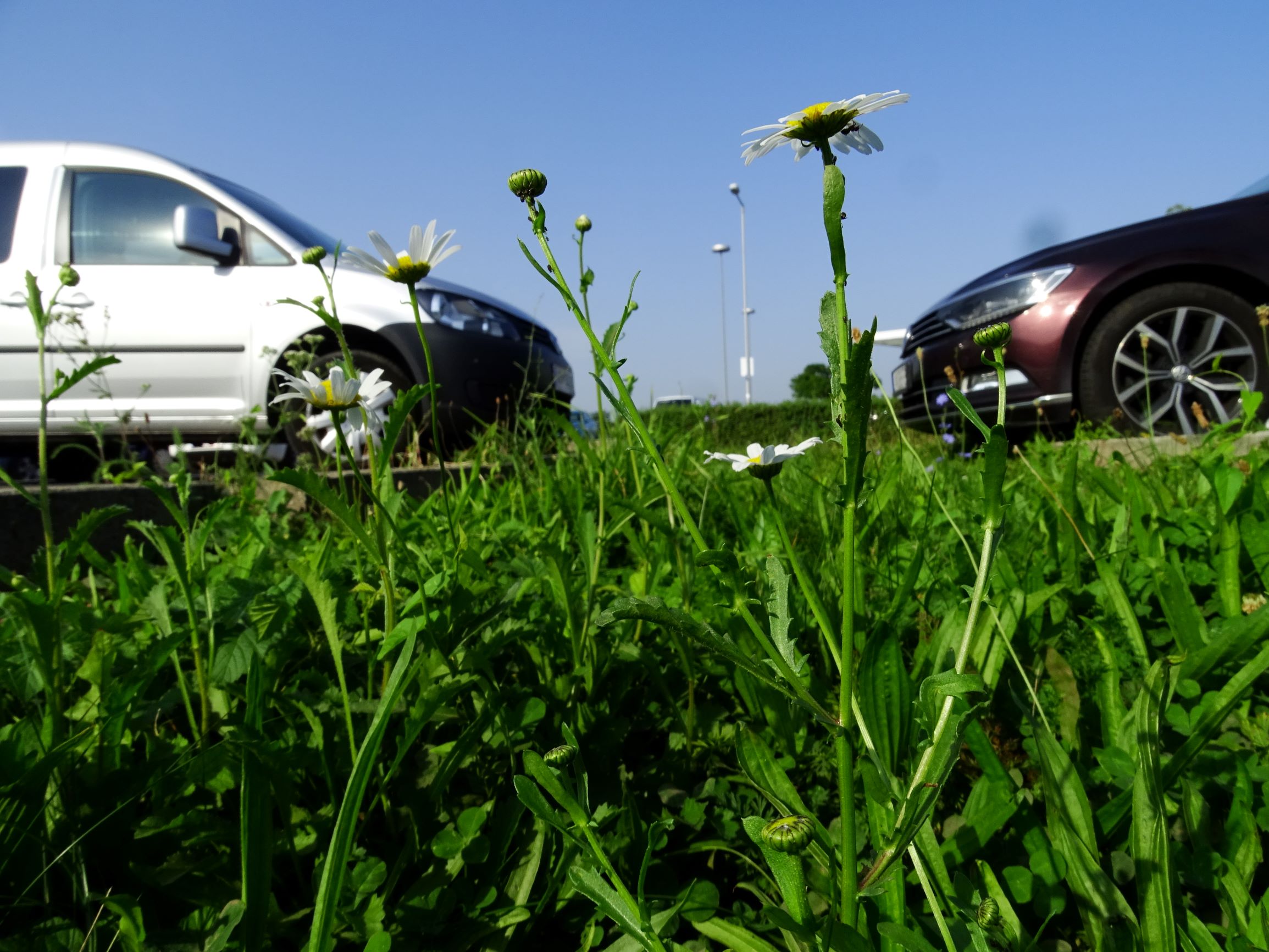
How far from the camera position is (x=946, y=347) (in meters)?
4.84

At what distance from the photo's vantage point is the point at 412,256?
1.17 metres

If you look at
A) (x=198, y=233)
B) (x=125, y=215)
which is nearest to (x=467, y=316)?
(x=198, y=233)

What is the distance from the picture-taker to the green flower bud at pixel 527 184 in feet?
2.60

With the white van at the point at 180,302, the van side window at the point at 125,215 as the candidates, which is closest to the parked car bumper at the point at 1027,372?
the white van at the point at 180,302

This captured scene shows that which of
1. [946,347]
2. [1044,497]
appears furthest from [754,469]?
[946,347]

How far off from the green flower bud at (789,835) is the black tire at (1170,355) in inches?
163

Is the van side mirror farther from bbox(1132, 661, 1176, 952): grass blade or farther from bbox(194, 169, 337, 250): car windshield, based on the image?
bbox(1132, 661, 1176, 952): grass blade

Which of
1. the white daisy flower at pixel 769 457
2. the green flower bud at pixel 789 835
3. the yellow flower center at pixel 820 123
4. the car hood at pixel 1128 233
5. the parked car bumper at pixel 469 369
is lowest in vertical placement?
the green flower bud at pixel 789 835

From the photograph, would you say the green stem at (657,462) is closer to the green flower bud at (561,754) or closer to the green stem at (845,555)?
the green stem at (845,555)

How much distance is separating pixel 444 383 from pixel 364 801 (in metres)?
3.46

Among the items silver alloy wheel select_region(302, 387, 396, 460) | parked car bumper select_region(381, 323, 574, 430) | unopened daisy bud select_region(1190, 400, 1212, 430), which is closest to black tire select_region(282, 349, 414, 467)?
parked car bumper select_region(381, 323, 574, 430)

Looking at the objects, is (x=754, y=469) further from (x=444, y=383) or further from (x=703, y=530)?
(x=444, y=383)

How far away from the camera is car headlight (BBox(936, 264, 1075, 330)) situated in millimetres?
4414

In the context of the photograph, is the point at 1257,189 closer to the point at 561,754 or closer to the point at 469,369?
the point at 469,369
